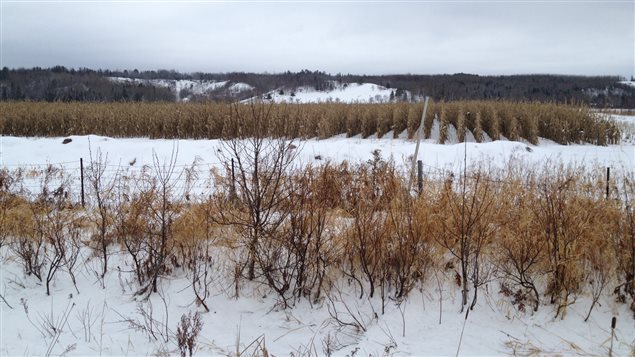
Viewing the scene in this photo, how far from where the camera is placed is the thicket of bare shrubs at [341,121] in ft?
53.4

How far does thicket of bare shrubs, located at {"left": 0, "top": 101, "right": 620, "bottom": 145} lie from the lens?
16.3 meters

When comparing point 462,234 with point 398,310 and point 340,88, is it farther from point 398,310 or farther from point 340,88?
point 340,88


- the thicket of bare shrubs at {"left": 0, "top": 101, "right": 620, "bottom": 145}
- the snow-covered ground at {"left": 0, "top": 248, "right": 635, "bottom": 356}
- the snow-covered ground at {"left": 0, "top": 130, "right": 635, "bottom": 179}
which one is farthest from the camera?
the thicket of bare shrubs at {"left": 0, "top": 101, "right": 620, "bottom": 145}

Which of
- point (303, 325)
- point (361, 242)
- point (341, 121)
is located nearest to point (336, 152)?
point (341, 121)

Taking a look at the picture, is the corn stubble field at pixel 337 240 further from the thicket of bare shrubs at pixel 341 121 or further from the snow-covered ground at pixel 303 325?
the thicket of bare shrubs at pixel 341 121

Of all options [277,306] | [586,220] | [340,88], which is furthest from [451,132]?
[340,88]

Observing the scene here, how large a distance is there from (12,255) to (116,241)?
133cm

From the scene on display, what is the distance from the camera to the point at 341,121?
1900 cm

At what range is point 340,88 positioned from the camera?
318 ft

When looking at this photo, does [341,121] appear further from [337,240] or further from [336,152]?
[337,240]

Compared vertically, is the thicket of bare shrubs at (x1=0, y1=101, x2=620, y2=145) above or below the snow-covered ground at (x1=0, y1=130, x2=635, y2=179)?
above

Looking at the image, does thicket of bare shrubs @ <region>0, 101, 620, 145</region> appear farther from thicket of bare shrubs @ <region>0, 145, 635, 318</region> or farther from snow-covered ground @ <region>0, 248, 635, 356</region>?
snow-covered ground @ <region>0, 248, 635, 356</region>

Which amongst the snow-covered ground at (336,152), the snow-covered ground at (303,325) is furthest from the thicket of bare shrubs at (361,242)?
the snow-covered ground at (336,152)

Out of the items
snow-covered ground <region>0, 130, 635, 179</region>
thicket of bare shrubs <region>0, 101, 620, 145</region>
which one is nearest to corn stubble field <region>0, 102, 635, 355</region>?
A: snow-covered ground <region>0, 130, 635, 179</region>
